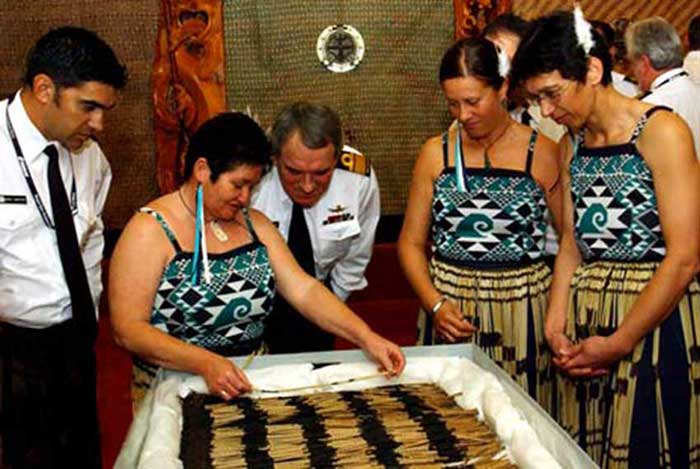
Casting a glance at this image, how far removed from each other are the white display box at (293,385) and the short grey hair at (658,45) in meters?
2.35

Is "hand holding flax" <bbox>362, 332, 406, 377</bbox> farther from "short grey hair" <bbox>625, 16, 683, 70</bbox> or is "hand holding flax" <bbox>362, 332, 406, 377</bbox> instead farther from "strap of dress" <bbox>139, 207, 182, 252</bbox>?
"short grey hair" <bbox>625, 16, 683, 70</bbox>

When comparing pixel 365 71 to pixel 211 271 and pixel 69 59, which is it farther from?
pixel 211 271

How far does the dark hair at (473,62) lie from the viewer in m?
2.43

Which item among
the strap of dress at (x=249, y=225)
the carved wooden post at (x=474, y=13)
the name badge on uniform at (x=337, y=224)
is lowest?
the name badge on uniform at (x=337, y=224)

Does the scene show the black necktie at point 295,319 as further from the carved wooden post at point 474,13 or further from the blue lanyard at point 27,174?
the carved wooden post at point 474,13

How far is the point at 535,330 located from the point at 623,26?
2968 mm

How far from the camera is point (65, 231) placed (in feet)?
7.98

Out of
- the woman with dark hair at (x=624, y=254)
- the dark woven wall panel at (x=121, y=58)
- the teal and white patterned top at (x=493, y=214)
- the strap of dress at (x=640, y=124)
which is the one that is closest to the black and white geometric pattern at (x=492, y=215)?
the teal and white patterned top at (x=493, y=214)

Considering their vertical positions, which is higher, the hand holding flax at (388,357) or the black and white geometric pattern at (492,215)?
the black and white geometric pattern at (492,215)

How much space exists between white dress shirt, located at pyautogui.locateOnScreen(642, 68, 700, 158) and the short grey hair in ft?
0.31

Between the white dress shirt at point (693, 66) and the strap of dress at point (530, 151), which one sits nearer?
the strap of dress at point (530, 151)

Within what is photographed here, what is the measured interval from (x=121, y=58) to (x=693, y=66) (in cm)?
267

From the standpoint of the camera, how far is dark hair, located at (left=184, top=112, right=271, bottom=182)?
218 centimetres

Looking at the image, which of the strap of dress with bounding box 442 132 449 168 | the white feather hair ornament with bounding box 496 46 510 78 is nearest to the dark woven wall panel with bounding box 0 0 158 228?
the strap of dress with bounding box 442 132 449 168
